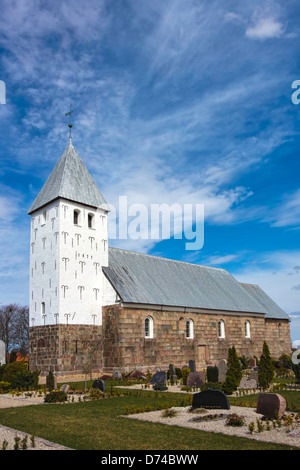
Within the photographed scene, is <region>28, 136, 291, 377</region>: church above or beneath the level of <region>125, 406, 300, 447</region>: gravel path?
above

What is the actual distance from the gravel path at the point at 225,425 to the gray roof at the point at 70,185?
15607 millimetres

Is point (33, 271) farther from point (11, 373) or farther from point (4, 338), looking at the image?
point (4, 338)

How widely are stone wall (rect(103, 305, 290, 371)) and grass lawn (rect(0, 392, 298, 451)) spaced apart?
11.3 meters

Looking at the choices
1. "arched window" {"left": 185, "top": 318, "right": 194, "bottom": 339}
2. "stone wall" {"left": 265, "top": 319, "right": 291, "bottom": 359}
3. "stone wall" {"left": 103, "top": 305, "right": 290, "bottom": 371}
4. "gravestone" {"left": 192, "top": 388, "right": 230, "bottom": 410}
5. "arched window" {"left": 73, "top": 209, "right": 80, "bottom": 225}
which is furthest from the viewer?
"stone wall" {"left": 265, "top": 319, "right": 291, "bottom": 359}

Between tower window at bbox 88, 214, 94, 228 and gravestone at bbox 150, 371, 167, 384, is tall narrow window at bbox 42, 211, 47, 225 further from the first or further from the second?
gravestone at bbox 150, 371, 167, 384

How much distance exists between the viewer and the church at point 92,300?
75.8 feet

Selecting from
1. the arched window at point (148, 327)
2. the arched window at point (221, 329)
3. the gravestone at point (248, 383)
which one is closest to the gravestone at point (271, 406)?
the gravestone at point (248, 383)

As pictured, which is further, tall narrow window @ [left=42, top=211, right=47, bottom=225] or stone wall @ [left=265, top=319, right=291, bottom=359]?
stone wall @ [left=265, top=319, right=291, bottom=359]

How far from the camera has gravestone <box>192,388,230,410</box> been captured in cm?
1120

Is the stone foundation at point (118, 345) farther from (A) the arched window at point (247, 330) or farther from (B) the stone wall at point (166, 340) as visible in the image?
(A) the arched window at point (247, 330)

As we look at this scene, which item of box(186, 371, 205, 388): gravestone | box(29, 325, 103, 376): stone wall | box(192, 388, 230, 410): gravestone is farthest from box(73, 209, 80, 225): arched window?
box(192, 388, 230, 410): gravestone

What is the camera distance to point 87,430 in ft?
29.0

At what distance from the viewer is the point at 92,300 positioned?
24.5 m
